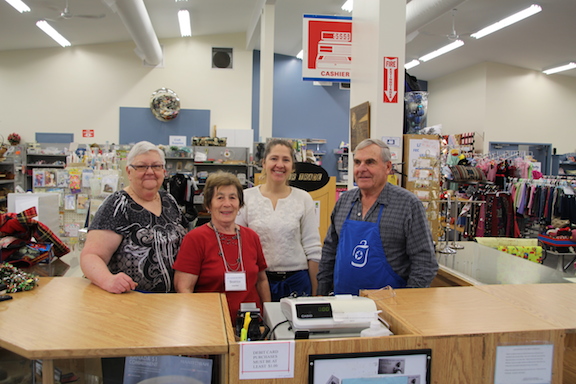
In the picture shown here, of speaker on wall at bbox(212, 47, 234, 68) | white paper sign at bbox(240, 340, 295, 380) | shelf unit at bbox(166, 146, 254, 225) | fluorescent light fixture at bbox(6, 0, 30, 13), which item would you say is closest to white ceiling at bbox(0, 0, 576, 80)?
fluorescent light fixture at bbox(6, 0, 30, 13)

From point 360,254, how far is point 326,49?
334 cm

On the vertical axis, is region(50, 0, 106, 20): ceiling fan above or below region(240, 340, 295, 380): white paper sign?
above

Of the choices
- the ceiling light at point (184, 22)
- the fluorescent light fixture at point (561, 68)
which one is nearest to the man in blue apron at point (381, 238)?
the ceiling light at point (184, 22)

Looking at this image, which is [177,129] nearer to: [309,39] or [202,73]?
[202,73]

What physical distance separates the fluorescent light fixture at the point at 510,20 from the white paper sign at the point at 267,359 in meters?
8.53

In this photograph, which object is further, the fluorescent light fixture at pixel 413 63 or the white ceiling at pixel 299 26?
the fluorescent light fixture at pixel 413 63

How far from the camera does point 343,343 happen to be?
1286mm

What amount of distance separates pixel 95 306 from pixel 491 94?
494 inches

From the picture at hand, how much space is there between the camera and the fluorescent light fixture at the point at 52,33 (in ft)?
29.2

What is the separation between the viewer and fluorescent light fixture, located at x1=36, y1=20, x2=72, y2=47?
8913 mm

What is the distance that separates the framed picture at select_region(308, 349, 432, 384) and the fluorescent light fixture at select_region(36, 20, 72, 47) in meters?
9.72

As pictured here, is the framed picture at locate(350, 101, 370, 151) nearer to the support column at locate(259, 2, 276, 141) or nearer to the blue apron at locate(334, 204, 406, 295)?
the blue apron at locate(334, 204, 406, 295)

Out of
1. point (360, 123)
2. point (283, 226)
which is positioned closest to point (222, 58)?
point (360, 123)

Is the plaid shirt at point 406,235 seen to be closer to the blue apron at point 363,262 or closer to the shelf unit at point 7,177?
the blue apron at point 363,262
